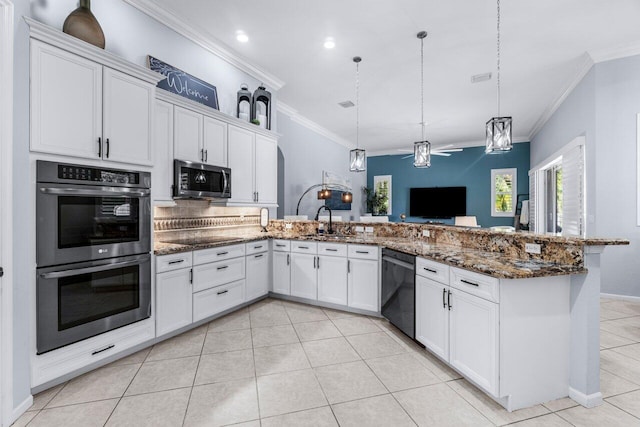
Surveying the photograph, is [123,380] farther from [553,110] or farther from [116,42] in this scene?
[553,110]

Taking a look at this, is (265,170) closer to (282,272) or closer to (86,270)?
(282,272)

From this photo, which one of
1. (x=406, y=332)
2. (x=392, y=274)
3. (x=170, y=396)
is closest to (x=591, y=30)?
(x=392, y=274)

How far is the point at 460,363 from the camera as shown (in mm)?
2150

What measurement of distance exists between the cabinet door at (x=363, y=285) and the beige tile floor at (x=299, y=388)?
1.50 feet

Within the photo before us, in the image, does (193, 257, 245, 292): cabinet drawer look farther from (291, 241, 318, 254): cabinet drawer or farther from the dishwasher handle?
the dishwasher handle

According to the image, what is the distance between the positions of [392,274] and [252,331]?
1.54m

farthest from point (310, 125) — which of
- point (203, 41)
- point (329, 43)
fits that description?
point (203, 41)

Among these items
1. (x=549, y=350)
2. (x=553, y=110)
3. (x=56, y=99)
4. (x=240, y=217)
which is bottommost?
(x=549, y=350)

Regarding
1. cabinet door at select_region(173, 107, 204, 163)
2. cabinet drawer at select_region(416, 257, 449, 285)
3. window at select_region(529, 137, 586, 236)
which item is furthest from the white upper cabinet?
window at select_region(529, 137, 586, 236)

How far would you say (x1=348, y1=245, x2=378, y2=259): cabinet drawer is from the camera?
3.36 m

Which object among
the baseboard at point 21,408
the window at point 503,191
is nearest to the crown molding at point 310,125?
the window at point 503,191

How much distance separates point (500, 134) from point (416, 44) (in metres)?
1.76

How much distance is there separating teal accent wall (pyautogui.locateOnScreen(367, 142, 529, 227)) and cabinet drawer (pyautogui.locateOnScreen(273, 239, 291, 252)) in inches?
248

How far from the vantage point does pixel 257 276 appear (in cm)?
381
